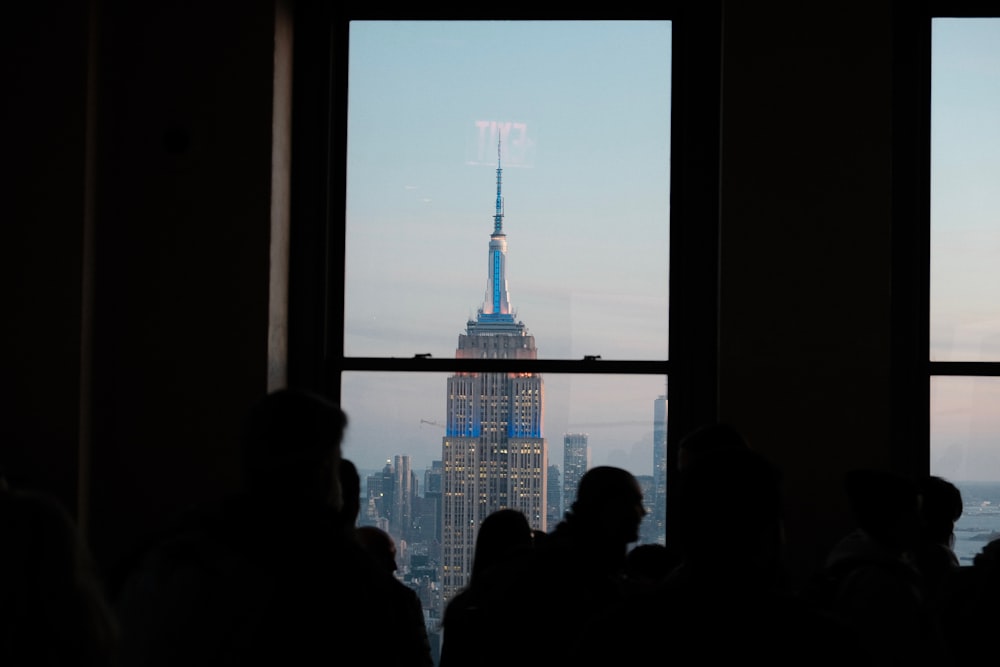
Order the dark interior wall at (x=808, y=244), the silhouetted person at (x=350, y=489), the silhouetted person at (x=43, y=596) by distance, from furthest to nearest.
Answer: the dark interior wall at (x=808, y=244) < the silhouetted person at (x=350, y=489) < the silhouetted person at (x=43, y=596)

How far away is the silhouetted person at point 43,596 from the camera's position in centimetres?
136

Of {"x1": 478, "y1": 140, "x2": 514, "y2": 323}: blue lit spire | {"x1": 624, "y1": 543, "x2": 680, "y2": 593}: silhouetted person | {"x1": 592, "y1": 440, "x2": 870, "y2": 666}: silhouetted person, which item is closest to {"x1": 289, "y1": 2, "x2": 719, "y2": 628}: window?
{"x1": 478, "y1": 140, "x2": 514, "y2": 323}: blue lit spire

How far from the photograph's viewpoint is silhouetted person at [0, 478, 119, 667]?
1.36 m

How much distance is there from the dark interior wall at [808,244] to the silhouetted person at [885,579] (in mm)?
2004

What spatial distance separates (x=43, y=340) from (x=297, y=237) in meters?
1.20

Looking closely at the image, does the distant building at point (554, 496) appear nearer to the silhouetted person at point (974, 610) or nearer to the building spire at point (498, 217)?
the building spire at point (498, 217)

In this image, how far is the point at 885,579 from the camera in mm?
2418

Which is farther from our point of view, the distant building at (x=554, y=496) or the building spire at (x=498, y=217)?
the building spire at (x=498, y=217)

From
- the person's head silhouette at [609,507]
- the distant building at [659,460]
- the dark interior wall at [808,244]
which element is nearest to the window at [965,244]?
the dark interior wall at [808,244]

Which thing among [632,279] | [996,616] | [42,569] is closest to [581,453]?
[632,279]

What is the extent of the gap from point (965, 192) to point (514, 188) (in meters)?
2.05

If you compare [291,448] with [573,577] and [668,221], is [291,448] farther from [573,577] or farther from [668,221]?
[668,221]

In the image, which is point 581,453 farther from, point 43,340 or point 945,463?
point 43,340

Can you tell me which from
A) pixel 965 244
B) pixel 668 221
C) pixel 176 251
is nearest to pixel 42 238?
pixel 176 251
